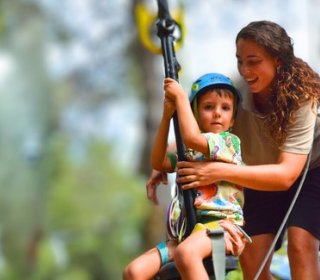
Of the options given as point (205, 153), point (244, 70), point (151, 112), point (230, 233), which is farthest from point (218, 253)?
point (151, 112)

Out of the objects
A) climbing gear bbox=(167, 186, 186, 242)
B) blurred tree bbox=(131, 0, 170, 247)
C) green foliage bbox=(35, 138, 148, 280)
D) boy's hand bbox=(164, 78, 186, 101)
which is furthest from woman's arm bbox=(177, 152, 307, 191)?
green foliage bbox=(35, 138, 148, 280)

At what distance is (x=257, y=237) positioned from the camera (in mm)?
4344

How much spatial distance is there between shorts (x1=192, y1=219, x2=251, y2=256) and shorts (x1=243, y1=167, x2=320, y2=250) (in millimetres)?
527

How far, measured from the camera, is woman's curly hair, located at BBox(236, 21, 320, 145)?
3.91 m

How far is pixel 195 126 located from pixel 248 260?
93cm

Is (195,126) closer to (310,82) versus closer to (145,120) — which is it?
(310,82)

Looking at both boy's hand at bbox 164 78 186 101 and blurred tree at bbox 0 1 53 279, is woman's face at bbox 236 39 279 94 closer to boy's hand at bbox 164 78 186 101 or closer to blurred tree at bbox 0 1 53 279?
boy's hand at bbox 164 78 186 101

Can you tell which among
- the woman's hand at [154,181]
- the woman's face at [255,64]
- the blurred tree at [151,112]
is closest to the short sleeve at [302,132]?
the woman's face at [255,64]

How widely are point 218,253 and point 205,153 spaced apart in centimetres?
39

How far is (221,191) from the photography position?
3752 millimetres

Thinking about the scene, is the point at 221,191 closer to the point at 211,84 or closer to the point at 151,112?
the point at 211,84

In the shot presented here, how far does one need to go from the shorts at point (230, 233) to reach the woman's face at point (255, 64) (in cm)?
61

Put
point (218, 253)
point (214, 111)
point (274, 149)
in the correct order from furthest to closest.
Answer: point (274, 149) < point (214, 111) < point (218, 253)

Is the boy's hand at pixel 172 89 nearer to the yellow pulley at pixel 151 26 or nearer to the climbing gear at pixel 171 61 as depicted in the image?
the climbing gear at pixel 171 61
